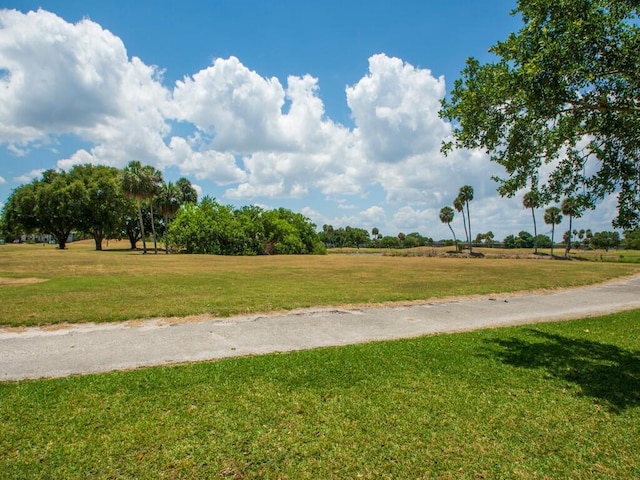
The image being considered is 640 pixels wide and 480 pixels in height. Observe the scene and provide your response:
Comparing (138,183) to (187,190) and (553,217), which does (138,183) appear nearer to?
(187,190)

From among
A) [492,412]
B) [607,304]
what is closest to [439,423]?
[492,412]

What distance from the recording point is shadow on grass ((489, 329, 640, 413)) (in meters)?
5.73

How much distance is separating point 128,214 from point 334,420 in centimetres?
7163

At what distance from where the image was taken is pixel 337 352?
7.47 meters

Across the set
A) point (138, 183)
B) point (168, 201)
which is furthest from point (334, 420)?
point (168, 201)

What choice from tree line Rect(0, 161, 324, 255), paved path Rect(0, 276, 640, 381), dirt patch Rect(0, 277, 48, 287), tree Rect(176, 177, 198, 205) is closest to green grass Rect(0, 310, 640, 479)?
paved path Rect(0, 276, 640, 381)

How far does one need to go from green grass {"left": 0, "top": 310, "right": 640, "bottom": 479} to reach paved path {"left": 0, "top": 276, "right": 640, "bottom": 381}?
88 cm

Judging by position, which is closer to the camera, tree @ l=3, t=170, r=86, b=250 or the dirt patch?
the dirt patch

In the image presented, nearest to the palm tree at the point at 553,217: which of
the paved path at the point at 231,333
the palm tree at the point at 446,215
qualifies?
the palm tree at the point at 446,215

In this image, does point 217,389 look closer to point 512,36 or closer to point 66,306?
point 512,36

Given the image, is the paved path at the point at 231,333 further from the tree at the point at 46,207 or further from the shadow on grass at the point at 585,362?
the tree at the point at 46,207

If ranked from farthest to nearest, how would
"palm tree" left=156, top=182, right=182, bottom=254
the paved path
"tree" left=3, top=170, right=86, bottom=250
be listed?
"palm tree" left=156, top=182, right=182, bottom=254 < "tree" left=3, top=170, right=86, bottom=250 < the paved path

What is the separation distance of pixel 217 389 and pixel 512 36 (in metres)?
8.31

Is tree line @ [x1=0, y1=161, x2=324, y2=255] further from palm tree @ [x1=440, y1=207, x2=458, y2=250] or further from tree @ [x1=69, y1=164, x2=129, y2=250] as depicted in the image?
palm tree @ [x1=440, y1=207, x2=458, y2=250]
